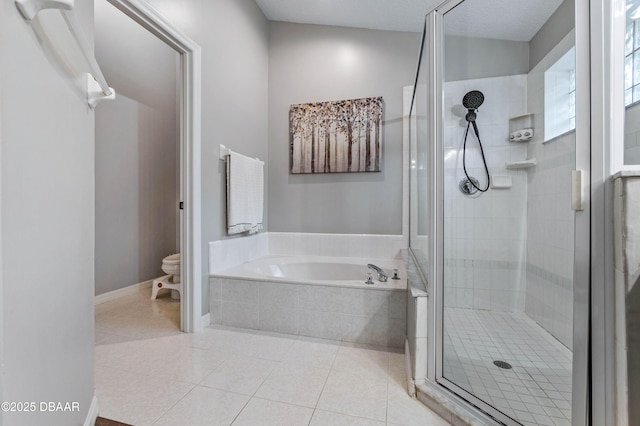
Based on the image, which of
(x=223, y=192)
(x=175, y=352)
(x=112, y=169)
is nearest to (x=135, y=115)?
(x=112, y=169)

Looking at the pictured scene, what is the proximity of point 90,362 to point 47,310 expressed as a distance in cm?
45

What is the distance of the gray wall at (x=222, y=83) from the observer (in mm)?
2076

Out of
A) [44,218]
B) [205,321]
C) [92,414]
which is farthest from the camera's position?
[205,321]

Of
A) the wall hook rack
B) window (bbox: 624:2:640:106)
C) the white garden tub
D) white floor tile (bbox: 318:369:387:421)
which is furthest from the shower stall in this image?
the wall hook rack

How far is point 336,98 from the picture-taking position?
2918 millimetres

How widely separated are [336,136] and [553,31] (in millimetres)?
1808

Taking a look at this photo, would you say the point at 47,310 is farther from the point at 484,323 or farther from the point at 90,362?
the point at 484,323

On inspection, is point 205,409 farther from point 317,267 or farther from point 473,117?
point 473,117

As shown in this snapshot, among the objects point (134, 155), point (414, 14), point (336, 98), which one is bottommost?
point (134, 155)

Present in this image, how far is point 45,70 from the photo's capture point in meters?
0.76

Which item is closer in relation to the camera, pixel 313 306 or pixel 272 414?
pixel 272 414

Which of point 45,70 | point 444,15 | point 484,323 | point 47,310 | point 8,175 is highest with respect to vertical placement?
point 444,15

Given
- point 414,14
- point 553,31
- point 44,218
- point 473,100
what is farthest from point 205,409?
point 414,14

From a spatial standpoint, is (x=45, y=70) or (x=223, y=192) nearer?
(x=45, y=70)
